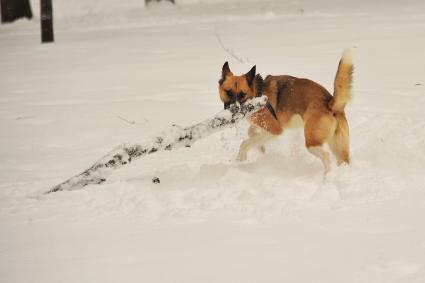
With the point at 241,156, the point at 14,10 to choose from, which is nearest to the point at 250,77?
the point at 241,156

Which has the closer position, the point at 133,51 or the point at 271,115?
the point at 271,115

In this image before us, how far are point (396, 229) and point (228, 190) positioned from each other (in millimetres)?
1494

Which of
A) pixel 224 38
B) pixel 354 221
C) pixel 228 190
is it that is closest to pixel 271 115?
pixel 228 190

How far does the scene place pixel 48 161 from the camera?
6.14 metres

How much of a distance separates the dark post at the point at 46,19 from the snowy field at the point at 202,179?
6.61ft

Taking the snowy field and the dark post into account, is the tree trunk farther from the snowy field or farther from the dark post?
the snowy field

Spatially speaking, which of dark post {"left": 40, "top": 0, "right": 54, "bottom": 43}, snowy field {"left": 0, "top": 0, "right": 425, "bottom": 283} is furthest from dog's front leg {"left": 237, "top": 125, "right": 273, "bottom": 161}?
dark post {"left": 40, "top": 0, "right": 54, "bottom": 43}

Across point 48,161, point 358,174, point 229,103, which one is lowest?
point 48,161

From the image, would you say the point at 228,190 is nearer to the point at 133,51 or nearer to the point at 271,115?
the point at 271,115

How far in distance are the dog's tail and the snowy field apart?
395mm

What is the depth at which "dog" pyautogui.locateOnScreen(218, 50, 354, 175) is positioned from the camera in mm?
5121

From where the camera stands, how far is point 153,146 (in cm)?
496

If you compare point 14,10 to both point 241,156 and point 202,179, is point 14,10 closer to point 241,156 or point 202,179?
point 241,156

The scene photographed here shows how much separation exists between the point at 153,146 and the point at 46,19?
10.4 metres
